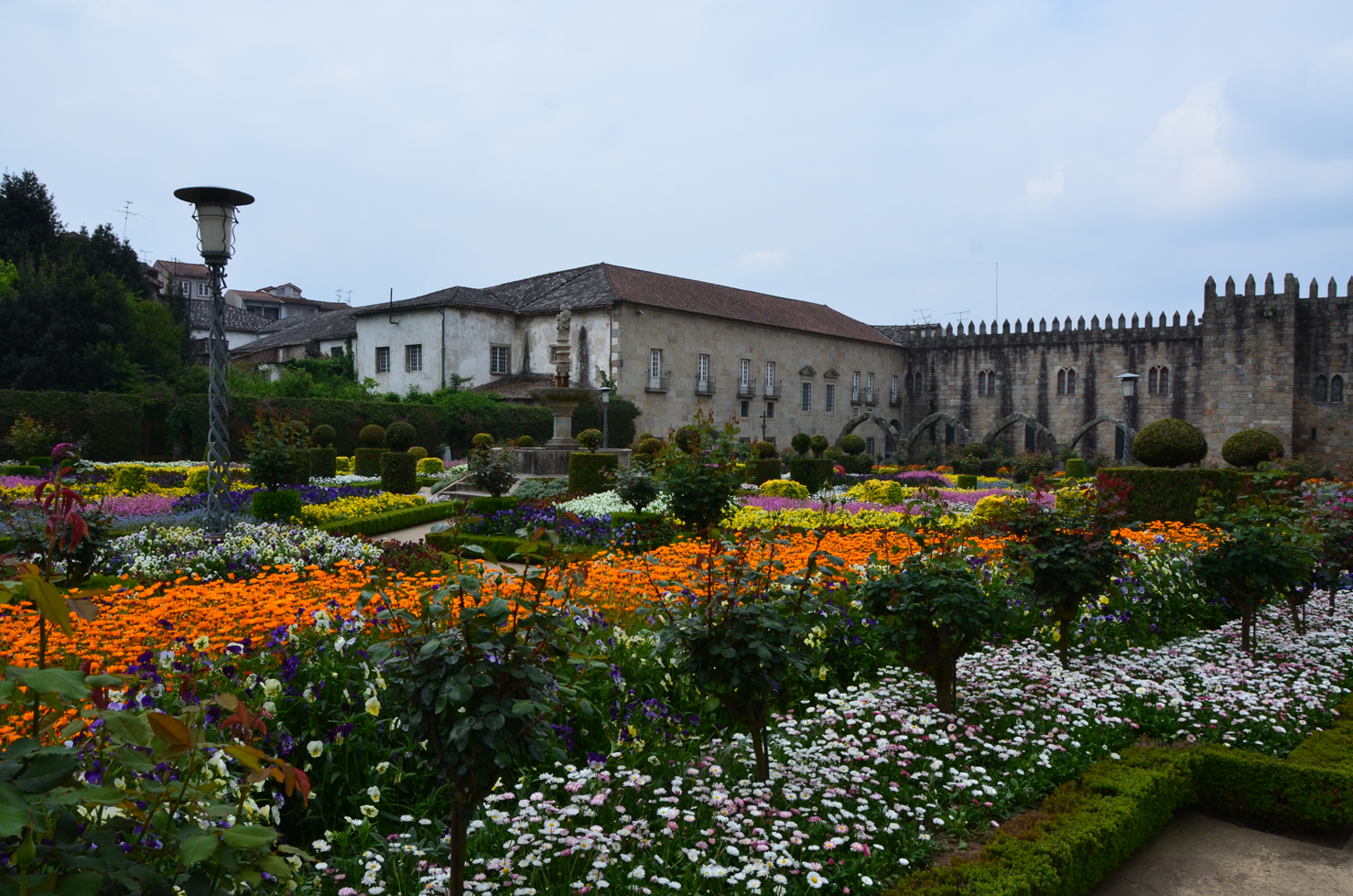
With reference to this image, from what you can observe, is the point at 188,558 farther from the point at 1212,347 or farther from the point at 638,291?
the point at 1212,347

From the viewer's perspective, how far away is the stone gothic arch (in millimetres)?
35088

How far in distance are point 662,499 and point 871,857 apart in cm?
961

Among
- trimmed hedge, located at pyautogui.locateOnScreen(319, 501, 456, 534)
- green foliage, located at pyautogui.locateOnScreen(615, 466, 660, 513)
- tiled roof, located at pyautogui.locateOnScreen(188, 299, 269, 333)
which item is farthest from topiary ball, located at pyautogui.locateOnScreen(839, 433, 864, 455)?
tiled roof, located at pyautogui.locateOnScreen(188, 299, 269, 333)

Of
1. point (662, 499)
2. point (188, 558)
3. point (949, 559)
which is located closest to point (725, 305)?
point (662, 499)

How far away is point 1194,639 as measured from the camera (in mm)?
7004

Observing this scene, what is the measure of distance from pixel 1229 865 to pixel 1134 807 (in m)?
0.55

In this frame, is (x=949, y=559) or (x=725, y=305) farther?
(x=725, y=305)

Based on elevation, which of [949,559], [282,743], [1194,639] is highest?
[949,559]

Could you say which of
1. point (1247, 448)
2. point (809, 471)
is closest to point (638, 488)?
point (809, 471)

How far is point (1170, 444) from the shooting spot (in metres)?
15.3

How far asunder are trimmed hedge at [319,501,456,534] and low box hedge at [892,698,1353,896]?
26.0 feet

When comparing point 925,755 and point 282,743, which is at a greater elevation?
point 282,743

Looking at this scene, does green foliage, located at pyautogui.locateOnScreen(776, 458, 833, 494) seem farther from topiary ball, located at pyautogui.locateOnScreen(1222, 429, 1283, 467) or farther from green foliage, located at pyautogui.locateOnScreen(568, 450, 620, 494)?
topiary ball, located at pyautogui.locateOnScreen(1222, 429, 1283, 467)

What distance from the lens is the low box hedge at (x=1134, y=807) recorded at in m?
3.26
